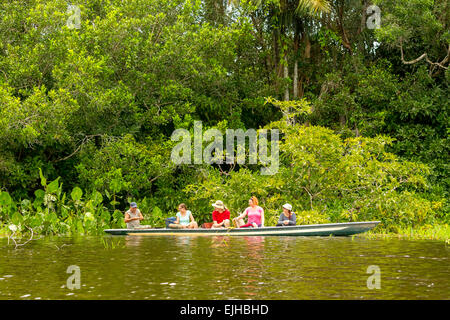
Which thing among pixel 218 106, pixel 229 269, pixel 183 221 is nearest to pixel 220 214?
pixel 183 221

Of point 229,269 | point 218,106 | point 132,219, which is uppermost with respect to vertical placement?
point 218,106

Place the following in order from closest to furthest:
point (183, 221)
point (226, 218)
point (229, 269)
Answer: point (229, 269), point (226, 218), point (183, 221)

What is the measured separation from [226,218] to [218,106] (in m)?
8.58

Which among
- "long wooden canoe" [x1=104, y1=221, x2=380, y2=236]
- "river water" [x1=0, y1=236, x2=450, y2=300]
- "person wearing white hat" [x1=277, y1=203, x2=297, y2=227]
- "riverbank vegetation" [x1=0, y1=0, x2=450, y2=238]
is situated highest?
"riverbank vegetation" [x1=0, y1=0, x2=450, y2=238]

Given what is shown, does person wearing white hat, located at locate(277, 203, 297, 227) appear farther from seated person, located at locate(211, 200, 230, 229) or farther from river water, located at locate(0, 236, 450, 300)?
seated person, located at locate(211, 200, 230, 229)

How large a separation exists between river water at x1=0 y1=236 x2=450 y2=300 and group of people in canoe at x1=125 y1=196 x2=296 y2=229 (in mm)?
1773

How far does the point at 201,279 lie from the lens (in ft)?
28.7

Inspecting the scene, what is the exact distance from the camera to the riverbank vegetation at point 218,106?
1873 centimetres

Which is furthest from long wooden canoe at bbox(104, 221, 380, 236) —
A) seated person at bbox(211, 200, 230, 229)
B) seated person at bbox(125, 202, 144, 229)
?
seated person at bbox(125, 202, 144, 229)

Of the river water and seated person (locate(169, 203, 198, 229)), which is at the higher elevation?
seated person (locate(169, 203, 198, 229))

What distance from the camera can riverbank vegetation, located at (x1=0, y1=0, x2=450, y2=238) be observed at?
18.7 metres

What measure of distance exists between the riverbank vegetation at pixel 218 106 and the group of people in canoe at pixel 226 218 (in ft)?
2.73

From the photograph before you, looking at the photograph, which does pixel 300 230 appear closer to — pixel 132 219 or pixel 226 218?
pixel 226 218

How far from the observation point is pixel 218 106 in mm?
25312
